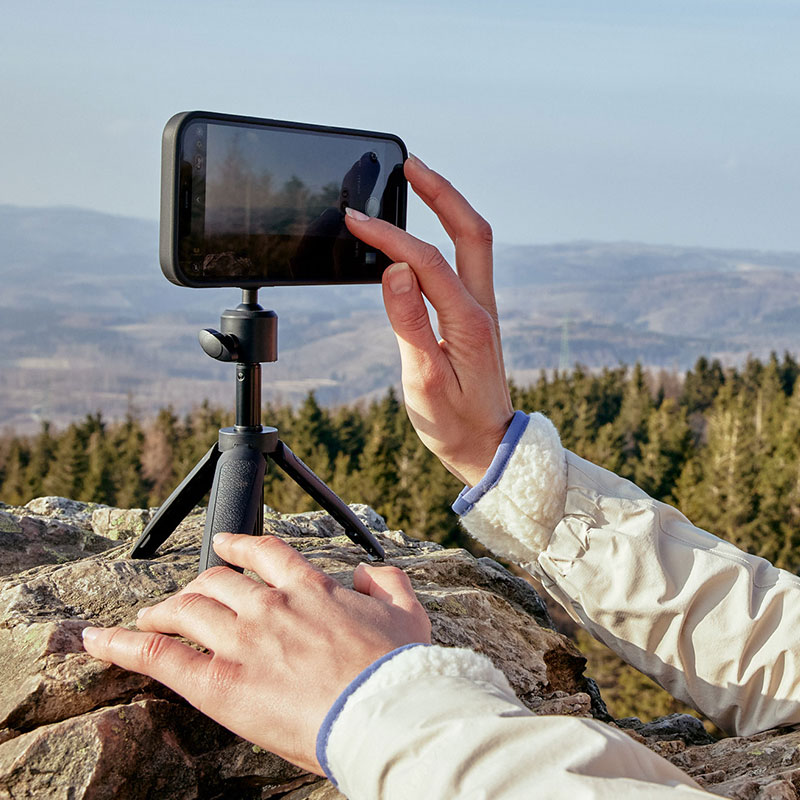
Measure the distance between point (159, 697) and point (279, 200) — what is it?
113 cm

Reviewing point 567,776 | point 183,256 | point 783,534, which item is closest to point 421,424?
point 183,256

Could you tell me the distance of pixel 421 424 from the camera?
2051mm

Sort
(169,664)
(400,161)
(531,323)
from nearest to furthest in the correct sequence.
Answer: (169,664)
(400,161)
(531,323)

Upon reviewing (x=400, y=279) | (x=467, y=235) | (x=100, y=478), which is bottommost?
(x=100, y=478)

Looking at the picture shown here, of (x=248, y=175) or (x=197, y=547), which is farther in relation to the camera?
(x=197, y=547)

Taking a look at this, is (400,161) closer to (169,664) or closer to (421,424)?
(421,424)

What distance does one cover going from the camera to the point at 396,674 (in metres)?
1.27

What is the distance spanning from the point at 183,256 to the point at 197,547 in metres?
0.90

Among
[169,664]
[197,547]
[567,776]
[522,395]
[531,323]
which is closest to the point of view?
[567,776]

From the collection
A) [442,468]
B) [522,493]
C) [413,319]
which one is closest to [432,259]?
[413,319]

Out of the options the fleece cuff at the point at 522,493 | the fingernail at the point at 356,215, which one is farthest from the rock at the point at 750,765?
the fingernail at the point at 356,215

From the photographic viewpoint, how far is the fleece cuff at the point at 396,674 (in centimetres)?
125

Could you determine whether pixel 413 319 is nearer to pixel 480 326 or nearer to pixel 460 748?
pixel 480 326

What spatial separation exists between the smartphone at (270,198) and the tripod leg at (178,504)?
490 mm
